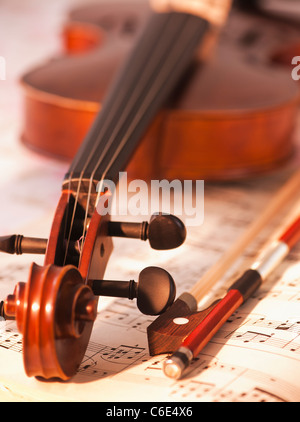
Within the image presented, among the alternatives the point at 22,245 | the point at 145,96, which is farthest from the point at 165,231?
the point at 145,96

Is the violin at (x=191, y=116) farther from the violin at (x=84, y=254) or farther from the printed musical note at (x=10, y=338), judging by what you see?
the printed musical note at (x=10, y=338)

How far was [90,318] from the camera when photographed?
0.78 metres

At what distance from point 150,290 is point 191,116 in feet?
2.13

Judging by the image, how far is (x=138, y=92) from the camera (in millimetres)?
1403

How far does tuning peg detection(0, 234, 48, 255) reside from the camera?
906 millimetres

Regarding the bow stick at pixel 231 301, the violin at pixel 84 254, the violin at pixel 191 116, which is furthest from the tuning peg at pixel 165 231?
the violin at pixel 191 116

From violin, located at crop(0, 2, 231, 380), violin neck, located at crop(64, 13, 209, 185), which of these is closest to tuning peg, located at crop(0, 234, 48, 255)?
violin, located at crop(0, 2, 231, 380)

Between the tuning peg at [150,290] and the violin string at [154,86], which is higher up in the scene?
the violin string at [154,86]

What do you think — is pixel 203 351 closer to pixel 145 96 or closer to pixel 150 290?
pixel 150 290

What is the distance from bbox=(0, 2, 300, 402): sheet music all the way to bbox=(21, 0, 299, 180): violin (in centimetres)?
12

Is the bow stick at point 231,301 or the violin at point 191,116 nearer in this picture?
the bow stick at point 231,301

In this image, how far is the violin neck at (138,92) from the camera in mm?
1089

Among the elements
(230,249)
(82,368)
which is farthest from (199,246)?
(82,368)
